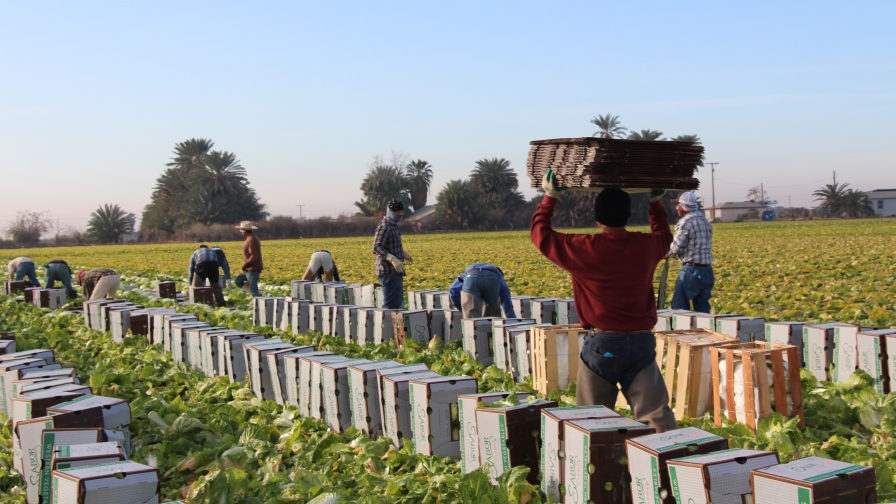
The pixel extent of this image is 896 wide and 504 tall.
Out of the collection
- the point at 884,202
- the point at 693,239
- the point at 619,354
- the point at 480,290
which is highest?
the point at 884,202

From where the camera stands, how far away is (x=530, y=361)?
698 cm

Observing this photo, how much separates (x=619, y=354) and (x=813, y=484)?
1415mm

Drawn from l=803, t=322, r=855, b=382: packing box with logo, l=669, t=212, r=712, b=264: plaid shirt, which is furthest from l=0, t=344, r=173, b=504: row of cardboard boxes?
l=669, t=212, r=712, b=264: plaid shirt

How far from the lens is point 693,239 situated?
848 centimetres

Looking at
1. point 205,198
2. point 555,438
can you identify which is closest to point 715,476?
point 555,438

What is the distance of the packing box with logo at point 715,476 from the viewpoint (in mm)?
3227

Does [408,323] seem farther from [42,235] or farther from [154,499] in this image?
[42,235]

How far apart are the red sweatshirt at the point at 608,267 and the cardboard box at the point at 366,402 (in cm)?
180

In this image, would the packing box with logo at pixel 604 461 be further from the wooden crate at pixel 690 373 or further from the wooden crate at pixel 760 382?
the wooden crate at pixel 690 373

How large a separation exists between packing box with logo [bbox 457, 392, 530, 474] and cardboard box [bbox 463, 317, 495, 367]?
9.87 feet

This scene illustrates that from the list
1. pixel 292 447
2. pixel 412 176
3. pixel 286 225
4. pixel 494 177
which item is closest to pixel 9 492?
pixel 292 447

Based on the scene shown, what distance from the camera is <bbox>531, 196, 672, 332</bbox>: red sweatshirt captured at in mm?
4230

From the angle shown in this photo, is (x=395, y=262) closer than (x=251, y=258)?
Yes

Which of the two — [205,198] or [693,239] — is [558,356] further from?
[205,198]
